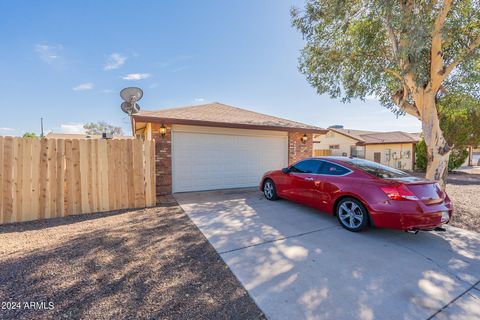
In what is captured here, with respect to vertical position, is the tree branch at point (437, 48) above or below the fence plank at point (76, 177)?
above

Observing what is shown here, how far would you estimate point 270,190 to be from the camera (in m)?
6.60

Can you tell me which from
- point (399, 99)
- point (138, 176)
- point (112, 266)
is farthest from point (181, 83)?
point (112, 266)

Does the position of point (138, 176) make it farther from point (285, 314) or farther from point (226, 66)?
point (226, 66)

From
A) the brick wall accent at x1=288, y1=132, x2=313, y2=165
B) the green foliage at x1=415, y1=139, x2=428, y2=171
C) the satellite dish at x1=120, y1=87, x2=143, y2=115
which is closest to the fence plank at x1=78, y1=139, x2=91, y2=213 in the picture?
the satellite dish at x1=120, y1=87, x2=143, y2=115

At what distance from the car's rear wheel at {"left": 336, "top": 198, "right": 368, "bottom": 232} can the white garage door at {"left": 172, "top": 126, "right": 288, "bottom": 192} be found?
15.9 ft

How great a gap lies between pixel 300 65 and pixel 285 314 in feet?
27.8

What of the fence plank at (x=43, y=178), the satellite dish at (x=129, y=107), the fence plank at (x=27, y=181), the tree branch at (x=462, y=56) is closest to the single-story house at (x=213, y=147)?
the satellite dish at (x=129, y=107)

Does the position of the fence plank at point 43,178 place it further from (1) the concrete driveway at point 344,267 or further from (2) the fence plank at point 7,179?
(1) the concrete driveway at point 344,267

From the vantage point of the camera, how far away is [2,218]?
4637mm

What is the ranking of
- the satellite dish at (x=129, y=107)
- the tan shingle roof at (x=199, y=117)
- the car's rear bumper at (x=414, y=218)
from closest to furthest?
the car's rear bumper at (x=414, y=218)
the tan shingle roof at (x=199, y=117)
the satellite dish at (x=129, y=107)

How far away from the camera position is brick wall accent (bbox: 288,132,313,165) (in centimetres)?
980

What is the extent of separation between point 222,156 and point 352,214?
5285 millimetres

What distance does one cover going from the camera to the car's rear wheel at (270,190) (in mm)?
6477

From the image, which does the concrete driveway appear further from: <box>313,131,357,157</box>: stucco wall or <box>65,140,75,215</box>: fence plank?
<box>313,131,357,157</box>: stucco wall
